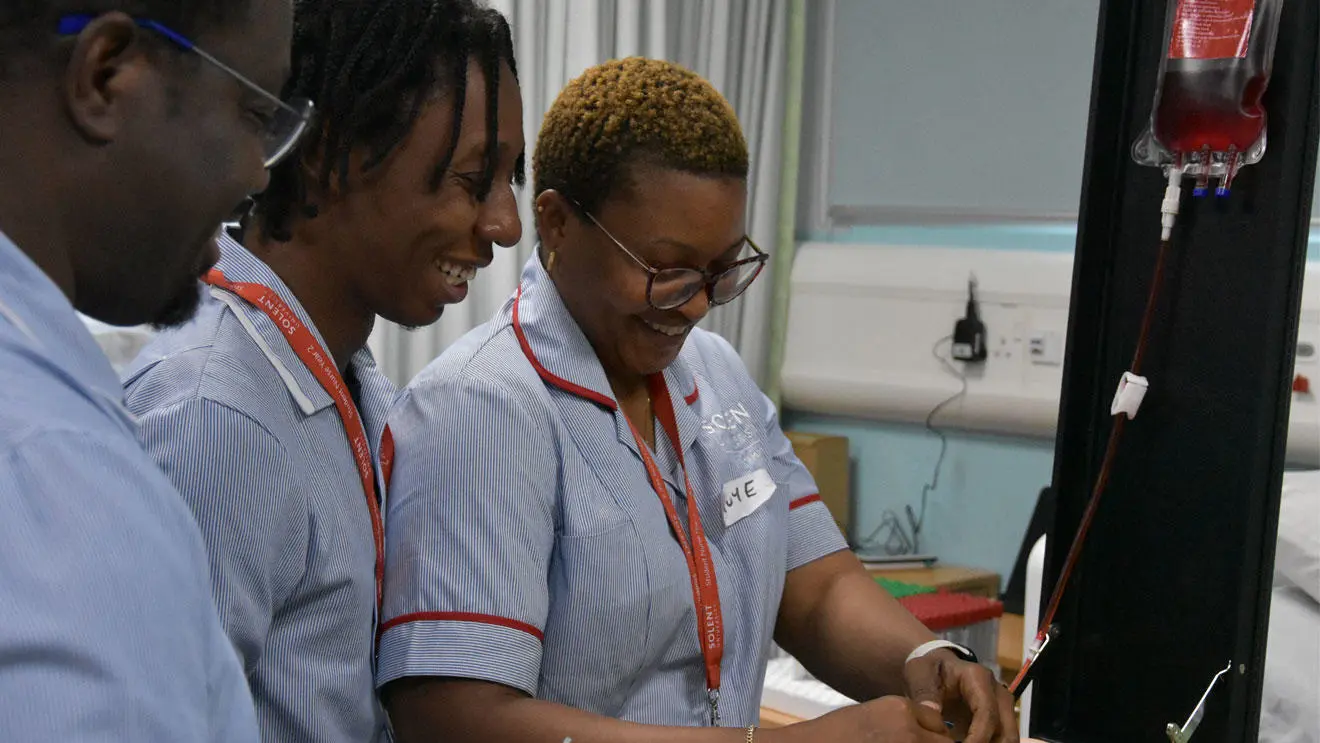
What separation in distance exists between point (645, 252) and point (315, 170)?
0.38 m

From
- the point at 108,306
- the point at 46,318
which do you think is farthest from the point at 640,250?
the point at 46,318

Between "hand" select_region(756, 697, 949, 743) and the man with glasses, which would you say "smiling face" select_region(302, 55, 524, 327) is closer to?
the man with glasses

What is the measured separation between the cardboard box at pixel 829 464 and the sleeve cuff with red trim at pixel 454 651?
7.49ft

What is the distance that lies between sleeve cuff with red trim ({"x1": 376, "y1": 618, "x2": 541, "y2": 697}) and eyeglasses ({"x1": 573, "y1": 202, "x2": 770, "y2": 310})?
38 cm

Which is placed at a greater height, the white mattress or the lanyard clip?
the lanyard clip

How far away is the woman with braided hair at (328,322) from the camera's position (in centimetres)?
98

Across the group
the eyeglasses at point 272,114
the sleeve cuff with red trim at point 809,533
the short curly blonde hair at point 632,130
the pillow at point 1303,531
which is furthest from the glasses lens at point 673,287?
the pillow at point 1303,531

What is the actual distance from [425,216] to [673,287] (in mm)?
330

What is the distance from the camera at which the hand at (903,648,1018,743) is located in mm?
1328

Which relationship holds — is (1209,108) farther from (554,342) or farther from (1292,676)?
(1292,676)

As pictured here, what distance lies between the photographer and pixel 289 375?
1071 millimetres

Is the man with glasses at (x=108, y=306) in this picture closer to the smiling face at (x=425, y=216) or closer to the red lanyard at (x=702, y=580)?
the smiling face at (x=425, y=216)

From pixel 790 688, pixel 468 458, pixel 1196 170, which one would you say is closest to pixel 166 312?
pixel 468 458

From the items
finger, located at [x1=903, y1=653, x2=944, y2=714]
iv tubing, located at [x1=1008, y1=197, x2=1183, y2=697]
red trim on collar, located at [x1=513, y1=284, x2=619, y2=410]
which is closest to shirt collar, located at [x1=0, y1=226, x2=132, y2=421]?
red trim on collar, located at [x1=513, y1=284, x2=619, y2=410]
